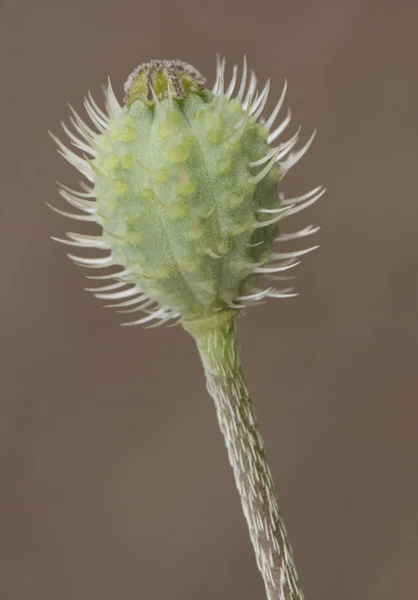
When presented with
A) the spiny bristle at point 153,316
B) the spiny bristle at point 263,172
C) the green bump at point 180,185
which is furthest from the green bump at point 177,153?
the spiny bristle at point 153,316

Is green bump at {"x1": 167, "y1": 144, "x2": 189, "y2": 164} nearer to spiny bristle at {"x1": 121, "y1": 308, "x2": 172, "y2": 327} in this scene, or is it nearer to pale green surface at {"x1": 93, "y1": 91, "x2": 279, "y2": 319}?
pale green surface at {"x1": 93, "y1": 91, "x2": 279, "y2": 319}

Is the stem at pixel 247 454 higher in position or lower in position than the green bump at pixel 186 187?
lower

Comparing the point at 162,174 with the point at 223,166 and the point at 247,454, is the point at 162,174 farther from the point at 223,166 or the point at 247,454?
the point at 247,454

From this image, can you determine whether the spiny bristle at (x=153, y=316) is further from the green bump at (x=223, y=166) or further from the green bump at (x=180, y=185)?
the green bump at (x=223, y=166)

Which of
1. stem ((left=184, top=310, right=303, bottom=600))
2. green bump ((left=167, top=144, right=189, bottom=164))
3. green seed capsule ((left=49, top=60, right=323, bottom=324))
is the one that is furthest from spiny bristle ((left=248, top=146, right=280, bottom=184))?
stem ((left=184, top=310, right=303, bottom=600))

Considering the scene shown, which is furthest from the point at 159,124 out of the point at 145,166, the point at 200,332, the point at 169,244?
the point at 200,332

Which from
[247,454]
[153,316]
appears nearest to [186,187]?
[153,316]
